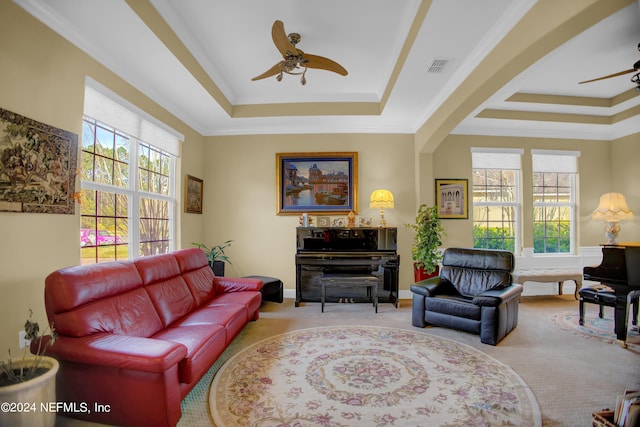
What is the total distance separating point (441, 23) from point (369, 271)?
328 cm

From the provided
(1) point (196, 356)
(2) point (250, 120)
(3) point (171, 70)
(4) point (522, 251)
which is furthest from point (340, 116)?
(4) point (522, 251)

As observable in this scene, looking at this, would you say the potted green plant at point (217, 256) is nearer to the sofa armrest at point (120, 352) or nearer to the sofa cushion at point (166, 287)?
the sofa cushion at point (166, 287)

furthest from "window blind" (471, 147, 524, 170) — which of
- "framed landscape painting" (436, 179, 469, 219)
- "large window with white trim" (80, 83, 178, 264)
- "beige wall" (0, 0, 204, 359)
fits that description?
"beige wall" (0, 0, 204, 359)

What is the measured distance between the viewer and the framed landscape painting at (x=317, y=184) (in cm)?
493

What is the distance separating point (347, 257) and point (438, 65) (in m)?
2.79

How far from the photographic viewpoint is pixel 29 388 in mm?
1445

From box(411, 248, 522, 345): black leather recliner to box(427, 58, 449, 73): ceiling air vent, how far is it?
7.62 ft

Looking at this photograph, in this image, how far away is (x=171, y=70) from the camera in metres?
3.13

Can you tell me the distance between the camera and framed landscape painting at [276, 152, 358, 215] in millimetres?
4930

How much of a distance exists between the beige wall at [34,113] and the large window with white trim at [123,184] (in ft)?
0.84

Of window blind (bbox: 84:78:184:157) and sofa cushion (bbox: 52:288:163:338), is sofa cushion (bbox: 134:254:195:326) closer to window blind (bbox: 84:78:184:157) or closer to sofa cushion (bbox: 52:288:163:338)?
sofa cushion (bbox: 52:288:163:338)

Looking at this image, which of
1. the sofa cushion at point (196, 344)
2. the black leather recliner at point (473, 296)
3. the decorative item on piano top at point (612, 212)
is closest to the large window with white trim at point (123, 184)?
the sofa cushion at point (196, 344)

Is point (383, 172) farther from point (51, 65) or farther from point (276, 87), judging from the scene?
point (51, 65)

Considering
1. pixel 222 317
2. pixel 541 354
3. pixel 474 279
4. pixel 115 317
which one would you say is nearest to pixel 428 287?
pixel 474 279
